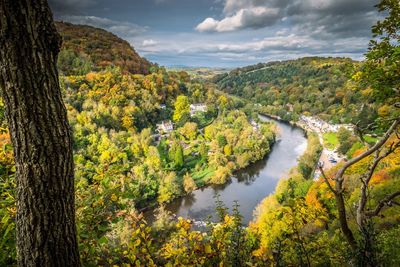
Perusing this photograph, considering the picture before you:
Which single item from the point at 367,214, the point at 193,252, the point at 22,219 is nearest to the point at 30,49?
the point at 22,219

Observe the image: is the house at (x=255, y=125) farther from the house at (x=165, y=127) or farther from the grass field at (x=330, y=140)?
the house at (x=165, y=127)

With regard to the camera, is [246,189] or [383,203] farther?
[246,189]

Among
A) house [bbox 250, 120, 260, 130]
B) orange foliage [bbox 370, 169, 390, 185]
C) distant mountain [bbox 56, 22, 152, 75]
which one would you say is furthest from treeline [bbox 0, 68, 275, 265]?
orange foliage [bbox 370, 169, 390, 185]

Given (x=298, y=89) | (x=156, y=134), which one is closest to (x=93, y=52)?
(x=156, y=134)

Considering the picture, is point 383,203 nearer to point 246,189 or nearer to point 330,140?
point 246,189

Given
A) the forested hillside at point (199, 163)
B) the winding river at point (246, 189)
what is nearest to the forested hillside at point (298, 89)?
the forested hillside at point (199, 163)
